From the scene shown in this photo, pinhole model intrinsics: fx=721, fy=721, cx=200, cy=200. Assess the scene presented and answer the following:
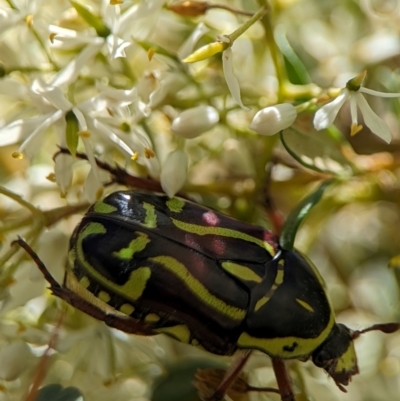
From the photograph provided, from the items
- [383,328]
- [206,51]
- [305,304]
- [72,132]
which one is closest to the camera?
[206,51]

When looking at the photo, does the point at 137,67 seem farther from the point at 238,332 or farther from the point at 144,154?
the point at 238,332

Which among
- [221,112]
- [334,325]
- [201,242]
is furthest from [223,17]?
[334,325]

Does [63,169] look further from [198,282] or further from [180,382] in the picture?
[180,382]

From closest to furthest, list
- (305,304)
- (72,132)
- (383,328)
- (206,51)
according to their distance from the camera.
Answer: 1. (206,51)
2. (72,132)
3. (305,304)
4. (383,328)

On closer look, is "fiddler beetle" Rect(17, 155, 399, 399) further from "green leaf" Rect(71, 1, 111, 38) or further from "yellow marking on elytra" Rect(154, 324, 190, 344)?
"green leaf" Rect(71, 1, 111, 38)

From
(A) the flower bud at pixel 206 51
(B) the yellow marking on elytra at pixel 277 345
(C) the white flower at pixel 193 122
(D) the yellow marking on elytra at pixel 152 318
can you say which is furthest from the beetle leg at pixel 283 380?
(A) the flower bud at pixel 206 51

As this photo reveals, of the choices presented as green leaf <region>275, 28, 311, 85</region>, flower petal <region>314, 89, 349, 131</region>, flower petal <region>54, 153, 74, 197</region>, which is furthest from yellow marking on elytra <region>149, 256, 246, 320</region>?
green leaf <region>275, 28, 311, 85</region>

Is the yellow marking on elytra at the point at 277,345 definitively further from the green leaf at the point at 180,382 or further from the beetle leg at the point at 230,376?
the green leaf at the point at 180,382

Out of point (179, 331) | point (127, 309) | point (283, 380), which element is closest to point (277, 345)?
point (283, 380)
